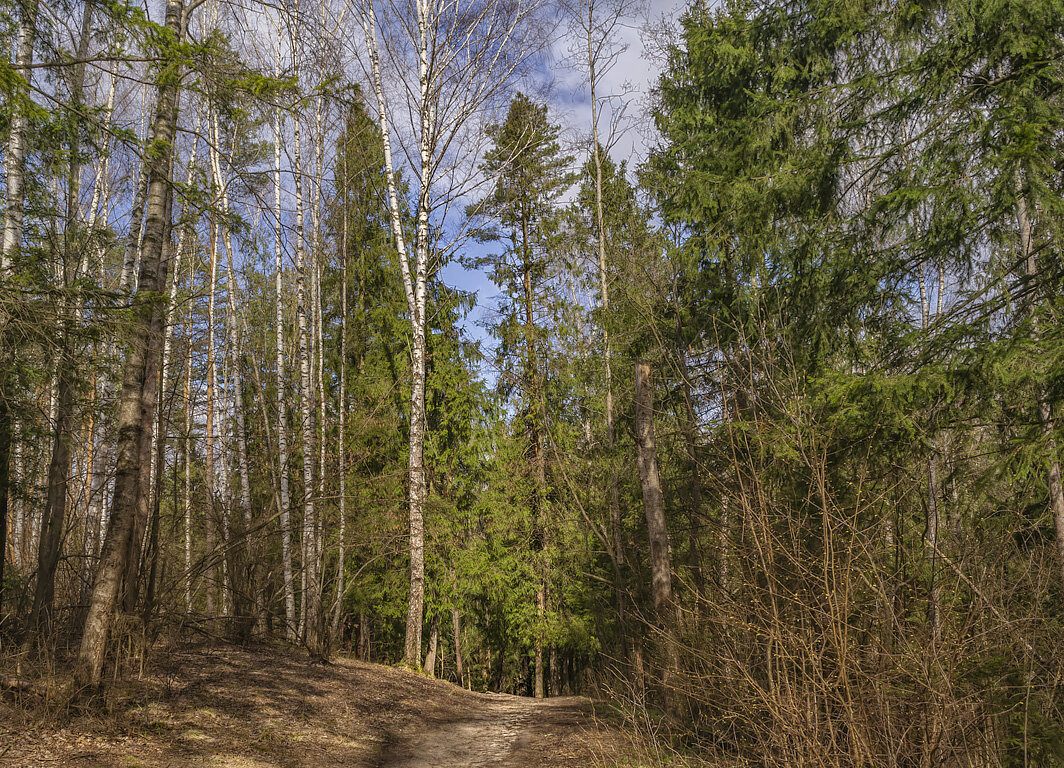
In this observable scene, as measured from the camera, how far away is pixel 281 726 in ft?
19.5

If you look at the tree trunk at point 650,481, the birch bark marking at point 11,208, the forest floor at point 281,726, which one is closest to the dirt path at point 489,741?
the forest floor at point 281,726

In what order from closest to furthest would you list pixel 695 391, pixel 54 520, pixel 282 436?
pixel 54 520
pixel 695 391
pixel 282 436

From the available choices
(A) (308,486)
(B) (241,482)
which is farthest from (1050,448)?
(B) (241,482)

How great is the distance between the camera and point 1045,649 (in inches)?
175

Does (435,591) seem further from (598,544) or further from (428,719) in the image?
(428,719)

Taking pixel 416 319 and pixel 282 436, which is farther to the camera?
pixel 282 436

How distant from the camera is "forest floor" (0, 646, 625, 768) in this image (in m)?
4.55

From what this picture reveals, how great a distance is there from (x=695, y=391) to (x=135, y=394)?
316 inches

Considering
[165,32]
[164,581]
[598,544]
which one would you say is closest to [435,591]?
[598,544]

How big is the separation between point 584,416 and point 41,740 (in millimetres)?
14803

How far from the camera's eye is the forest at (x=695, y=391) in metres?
3.55

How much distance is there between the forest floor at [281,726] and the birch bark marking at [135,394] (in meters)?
0.50

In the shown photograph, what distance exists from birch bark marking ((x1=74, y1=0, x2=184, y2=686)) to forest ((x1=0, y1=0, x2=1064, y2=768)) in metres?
0.03

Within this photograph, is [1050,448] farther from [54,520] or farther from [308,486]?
[308,486]
